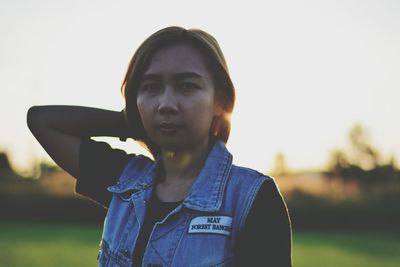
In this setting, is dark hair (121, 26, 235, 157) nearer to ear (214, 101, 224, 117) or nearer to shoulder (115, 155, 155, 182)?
ear (214, 101, 224, 117)

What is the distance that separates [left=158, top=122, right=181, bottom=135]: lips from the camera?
1.79 metres

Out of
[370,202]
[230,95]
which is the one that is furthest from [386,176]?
[230,95]

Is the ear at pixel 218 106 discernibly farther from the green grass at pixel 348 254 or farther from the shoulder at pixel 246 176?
the green grass at pixel 348 254

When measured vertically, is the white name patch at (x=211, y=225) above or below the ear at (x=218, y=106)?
below

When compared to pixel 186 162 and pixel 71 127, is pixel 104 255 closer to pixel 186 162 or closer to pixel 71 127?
pixel 186 162

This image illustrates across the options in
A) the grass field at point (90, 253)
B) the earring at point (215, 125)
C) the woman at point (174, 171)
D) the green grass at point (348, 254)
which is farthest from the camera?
the green grass at point (348, 254)

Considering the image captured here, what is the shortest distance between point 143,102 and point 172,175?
1.10 ft

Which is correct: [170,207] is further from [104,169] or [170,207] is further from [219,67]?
[219,67]

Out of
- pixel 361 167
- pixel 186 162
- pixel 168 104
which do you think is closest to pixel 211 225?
pixel 186 162

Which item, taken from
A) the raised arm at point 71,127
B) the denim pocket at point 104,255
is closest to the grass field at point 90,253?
the raised arm at point 71,127

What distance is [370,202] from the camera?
27.2m

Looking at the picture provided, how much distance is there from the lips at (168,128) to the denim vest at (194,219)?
7.7 inches

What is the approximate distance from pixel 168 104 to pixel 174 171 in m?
0.34

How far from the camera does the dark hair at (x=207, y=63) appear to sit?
1.87 m
